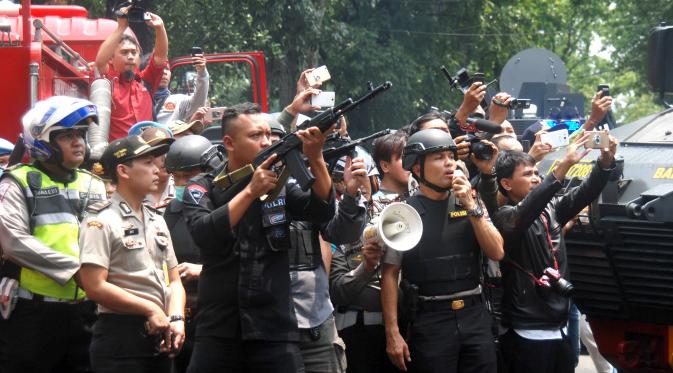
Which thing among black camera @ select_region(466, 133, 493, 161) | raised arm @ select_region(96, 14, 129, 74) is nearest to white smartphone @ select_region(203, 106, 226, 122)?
raised arm @ select_region(96, 14, 129, 74)

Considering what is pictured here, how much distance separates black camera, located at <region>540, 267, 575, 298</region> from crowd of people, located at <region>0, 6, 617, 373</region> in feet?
0.04

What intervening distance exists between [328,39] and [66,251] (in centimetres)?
1440

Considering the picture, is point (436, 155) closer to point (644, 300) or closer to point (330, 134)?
point (330, 134)

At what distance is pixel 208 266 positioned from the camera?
6238 millimetres

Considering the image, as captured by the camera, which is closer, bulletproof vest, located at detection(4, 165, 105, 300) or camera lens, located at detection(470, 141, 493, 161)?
bulletproof vest, located at detection(4, 165, 105, 300)

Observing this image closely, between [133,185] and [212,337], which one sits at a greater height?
[133,185]

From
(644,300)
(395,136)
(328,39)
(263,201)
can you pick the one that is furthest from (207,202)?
(328,39)

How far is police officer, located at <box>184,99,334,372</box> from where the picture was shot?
601cm

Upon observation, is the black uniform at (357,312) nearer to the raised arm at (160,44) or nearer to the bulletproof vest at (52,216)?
the bulletproof vest at (52,216)

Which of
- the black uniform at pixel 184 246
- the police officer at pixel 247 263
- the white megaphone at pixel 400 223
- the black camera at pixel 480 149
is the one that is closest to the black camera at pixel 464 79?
the black camera at pixel 480 149

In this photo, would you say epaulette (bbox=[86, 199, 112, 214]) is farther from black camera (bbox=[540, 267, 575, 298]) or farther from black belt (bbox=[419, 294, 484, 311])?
black camera (bbox=[540, 267, 575, 298])

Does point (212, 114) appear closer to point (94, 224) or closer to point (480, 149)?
point (480, 149)

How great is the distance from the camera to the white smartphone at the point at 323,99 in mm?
7410

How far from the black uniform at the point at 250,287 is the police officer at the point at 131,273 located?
8.8 inches
